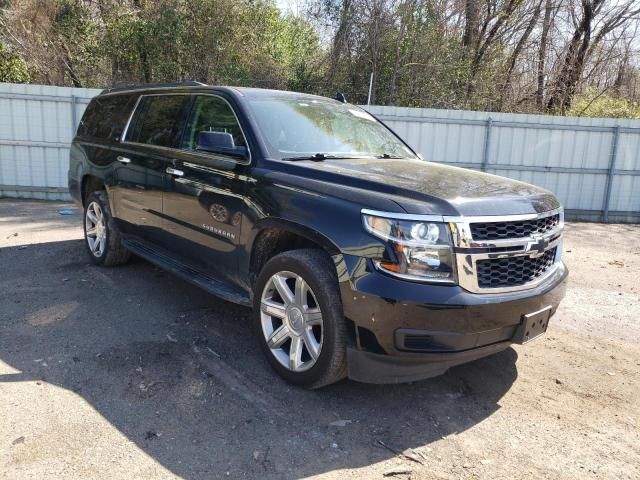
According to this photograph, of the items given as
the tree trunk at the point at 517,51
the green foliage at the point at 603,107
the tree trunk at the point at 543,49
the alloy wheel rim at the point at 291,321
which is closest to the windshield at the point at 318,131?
the alloy wheel rim at the point at 291,321

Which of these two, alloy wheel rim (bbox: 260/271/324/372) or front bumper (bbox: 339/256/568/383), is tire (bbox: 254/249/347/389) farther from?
front bumper (bbox: 339/256/568/383)

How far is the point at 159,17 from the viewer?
14.0m

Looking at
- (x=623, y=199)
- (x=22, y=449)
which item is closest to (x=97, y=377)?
(x=22, y=449)

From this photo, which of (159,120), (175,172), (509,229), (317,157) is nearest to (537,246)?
(509,229)

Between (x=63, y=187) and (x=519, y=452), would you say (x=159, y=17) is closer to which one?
(x=63, y=187)

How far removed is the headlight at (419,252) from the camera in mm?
2938

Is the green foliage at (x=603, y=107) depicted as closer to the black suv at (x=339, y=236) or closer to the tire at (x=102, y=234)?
the black suv at (x=339, y=236)

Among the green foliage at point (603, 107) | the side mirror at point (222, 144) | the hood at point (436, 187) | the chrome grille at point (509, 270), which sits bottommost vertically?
the chrome grille at point (509, 270)

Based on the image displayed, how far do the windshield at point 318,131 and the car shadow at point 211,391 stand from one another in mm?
1551

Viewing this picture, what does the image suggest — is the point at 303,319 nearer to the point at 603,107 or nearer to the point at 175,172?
the point at 175,172

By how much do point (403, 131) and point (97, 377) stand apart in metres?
8.60

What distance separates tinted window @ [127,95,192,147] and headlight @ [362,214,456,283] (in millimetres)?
2544

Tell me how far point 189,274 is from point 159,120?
1594mm

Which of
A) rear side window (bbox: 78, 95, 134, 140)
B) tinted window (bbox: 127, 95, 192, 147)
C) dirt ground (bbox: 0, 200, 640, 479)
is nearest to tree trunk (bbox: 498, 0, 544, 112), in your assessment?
dirt ground (bbox: 0, 200, 640, 479)
